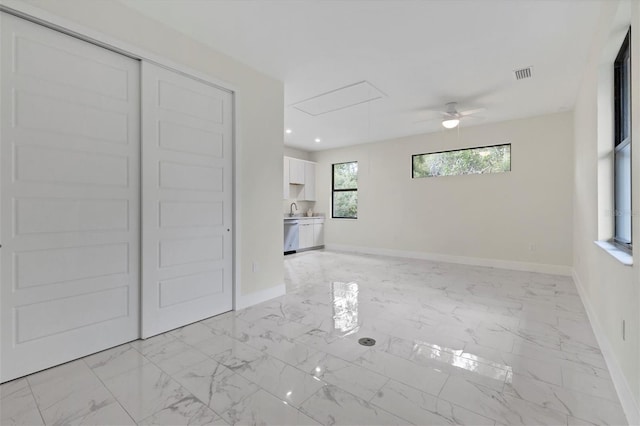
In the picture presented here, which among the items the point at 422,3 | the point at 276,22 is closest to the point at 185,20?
the point at 276,22

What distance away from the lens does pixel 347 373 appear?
1986 millimetres

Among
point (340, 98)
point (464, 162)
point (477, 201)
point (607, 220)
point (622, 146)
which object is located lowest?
point (607, 220)

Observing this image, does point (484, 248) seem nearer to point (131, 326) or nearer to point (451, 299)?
point (451, 299)

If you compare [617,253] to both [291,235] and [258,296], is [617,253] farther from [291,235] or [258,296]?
[291,235]

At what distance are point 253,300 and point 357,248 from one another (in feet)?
14.2

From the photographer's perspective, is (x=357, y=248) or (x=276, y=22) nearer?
(x=276, y=22)

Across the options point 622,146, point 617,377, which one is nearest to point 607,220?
point 622,146

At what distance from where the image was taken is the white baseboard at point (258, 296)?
3.25 m

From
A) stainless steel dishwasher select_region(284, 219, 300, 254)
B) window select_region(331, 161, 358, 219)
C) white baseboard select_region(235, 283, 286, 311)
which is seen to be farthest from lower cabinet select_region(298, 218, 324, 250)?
white baseboard select_region(235, 283, 286, 311)

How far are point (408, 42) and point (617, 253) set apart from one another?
2391 mm

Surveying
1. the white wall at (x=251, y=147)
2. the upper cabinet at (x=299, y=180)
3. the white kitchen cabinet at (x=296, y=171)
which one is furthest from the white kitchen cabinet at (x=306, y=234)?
the white wall at (x=251, y=147)

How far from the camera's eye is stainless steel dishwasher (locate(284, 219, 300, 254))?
268 inches

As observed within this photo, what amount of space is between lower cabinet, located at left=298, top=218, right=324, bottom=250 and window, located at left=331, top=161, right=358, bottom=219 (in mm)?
498

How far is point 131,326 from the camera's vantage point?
247cm
